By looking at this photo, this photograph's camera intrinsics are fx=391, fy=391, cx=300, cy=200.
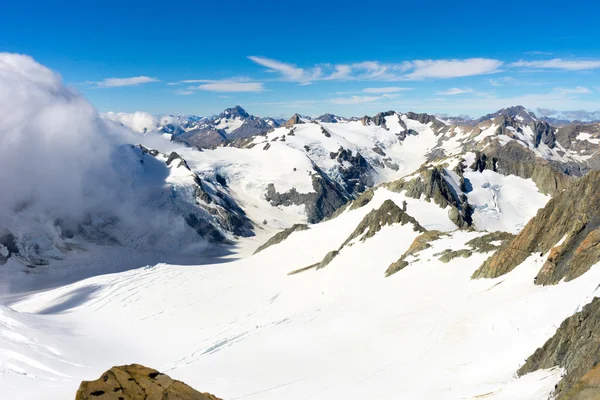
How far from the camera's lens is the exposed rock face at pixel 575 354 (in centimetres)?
1352

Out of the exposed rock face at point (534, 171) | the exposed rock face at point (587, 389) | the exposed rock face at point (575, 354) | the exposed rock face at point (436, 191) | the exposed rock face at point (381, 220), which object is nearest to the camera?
the exposed rock face at point (587, 389)

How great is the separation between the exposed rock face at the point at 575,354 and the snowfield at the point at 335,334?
1.08 metres

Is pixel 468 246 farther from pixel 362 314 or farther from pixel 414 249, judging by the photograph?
pixel 362 314

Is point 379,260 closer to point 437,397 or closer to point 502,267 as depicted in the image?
point 502,267

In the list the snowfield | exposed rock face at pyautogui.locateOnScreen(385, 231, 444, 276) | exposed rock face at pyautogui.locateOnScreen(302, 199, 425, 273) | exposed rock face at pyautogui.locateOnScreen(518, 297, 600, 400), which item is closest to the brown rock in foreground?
the snowfield

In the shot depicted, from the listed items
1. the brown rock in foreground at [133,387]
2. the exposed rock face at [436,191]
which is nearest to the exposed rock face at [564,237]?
the brown rock in foreground at [133,387]

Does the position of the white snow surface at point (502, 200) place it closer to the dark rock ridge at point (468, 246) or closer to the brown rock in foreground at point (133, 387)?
the dark rock ridge at point (468, 246)

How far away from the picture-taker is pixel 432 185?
389ft

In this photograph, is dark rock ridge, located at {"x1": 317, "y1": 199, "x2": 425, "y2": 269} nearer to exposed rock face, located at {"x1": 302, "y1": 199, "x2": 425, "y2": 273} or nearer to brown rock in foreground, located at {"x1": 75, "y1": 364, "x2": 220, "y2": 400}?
exposed rock face, located at {"x1": 302, "y1": 199, "x2": 425, "y2": 273}

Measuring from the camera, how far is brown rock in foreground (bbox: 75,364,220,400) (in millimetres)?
14430

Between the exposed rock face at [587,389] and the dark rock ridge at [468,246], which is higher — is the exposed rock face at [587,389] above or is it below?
above

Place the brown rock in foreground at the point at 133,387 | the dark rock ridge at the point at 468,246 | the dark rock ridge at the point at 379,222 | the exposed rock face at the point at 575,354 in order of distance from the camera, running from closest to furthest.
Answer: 1. the exposed rock face at the point at 575,354
2. the brown rock in foreground at the point at 133,387
3. the dark rock ridge at the point at 468,246
4. the dark rock ridge at the point at 379,222

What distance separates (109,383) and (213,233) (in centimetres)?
17644

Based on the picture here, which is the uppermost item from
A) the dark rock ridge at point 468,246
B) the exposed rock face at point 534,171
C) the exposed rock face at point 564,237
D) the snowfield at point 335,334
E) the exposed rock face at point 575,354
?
the exposed rock face at point 534,171
